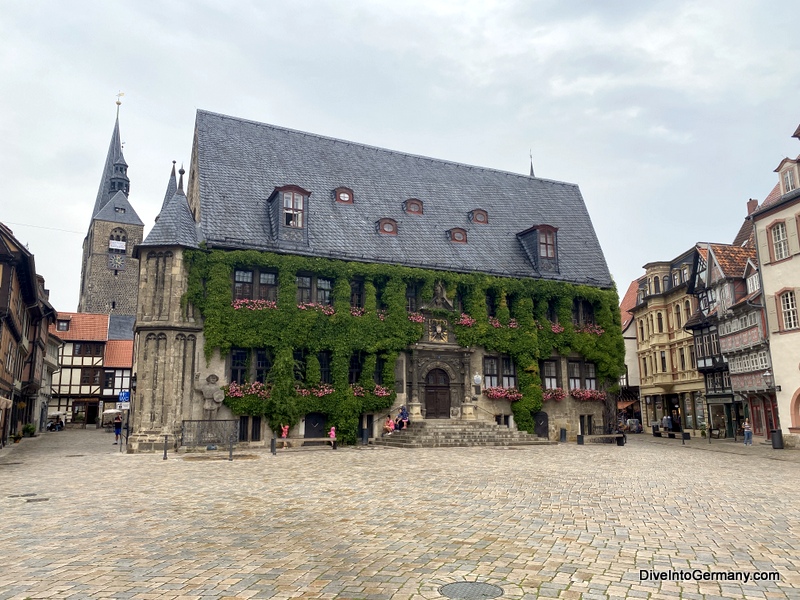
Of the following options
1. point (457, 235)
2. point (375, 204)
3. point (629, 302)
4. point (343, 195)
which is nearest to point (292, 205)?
point (343, 195)

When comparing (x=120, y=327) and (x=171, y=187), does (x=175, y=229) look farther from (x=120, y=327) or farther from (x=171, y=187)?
(x=120, y=327)

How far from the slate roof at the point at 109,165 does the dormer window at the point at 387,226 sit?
72.5m

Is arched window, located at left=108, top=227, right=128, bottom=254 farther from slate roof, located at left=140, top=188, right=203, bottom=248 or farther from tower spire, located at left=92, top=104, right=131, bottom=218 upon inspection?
Result: slate roof, located at left=140, top=188, right=203, bottom=248

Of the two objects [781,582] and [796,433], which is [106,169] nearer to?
[796,433]

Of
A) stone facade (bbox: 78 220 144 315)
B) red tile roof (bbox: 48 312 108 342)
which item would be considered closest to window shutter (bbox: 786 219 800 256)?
red tile roof (bbox: 48 312 108 342)

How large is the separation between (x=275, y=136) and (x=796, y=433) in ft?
97.2

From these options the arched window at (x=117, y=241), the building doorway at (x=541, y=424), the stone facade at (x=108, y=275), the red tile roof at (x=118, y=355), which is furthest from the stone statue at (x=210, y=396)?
the arched window at (x=117, y=241)

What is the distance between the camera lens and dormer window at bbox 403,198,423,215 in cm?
3591

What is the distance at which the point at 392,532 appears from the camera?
9.38 meters

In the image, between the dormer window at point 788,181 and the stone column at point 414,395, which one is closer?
the dormer window at point 788,181

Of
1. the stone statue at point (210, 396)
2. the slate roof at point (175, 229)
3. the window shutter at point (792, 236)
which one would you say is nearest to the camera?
the stone statue at point (210, 396)

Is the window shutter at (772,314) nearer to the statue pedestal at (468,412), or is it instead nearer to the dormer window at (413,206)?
the statue pedestal at (468,412)

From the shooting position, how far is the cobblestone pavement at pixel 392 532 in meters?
6.78

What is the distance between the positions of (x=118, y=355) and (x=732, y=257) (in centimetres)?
5221
